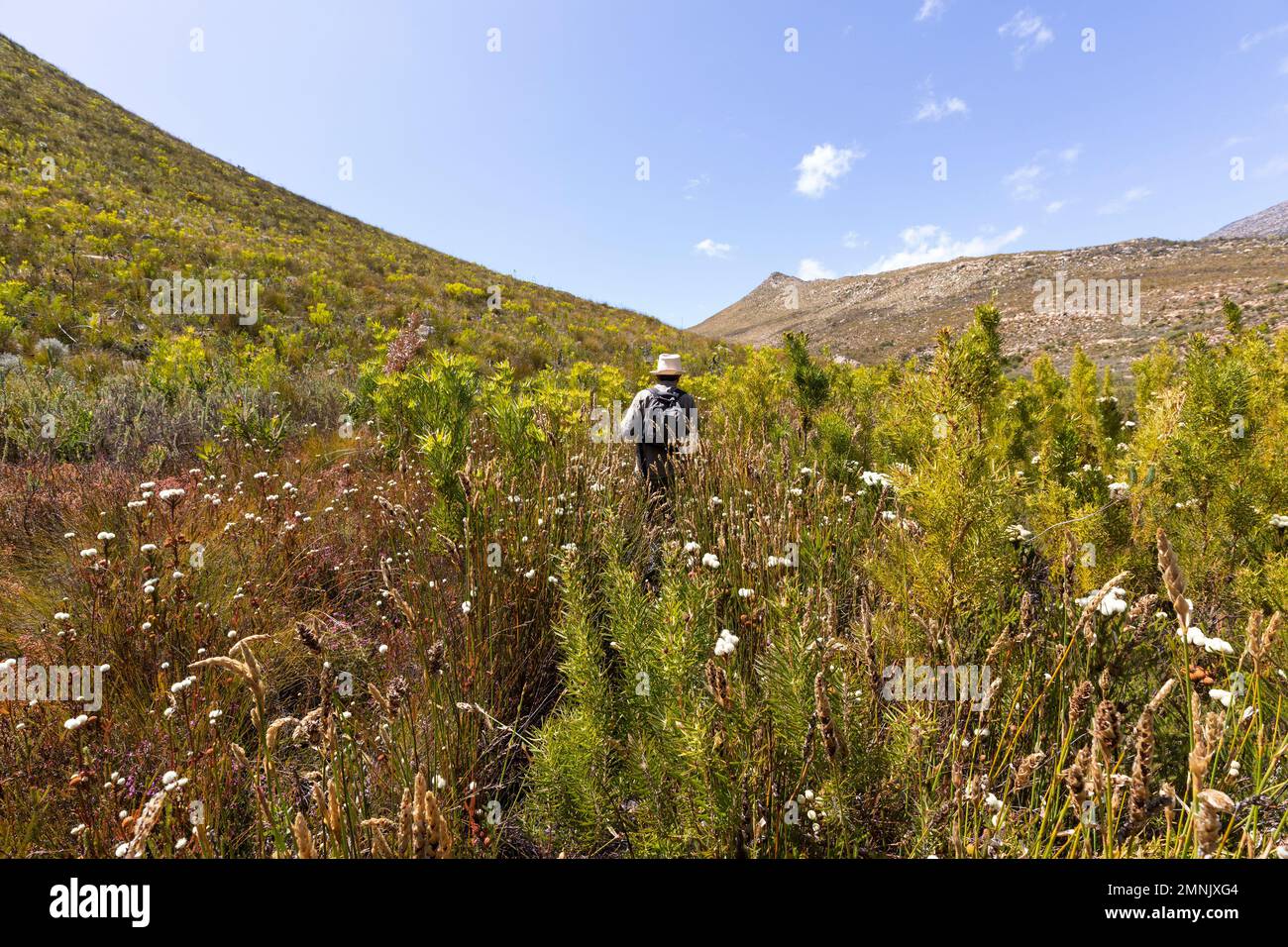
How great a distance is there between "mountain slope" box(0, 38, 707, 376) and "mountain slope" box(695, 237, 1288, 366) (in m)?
Result: 13.2

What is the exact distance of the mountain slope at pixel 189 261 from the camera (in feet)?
28.5

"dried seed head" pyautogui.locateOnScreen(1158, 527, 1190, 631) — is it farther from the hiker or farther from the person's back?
the person's back

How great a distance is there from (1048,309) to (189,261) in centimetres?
3859

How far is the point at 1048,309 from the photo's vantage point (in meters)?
29.8

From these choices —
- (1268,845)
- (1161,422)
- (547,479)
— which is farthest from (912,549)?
(547,479)

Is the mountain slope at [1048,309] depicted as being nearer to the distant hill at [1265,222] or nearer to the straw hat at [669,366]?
the straw hat at [669,366]

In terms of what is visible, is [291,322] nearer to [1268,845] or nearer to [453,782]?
[453,782]

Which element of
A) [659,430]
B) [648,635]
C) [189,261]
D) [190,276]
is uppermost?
[189,261]

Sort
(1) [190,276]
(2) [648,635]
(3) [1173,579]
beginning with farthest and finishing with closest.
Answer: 1. (1) [190,276]
2. (2) [648,635]
3. (3) [1173,579]

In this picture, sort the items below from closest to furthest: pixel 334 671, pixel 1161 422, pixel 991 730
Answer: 1. pixel 991 730
2. pixel 1161 422
3. pixel 334 671

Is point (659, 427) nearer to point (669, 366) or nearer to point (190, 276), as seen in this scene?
point (669, 366)

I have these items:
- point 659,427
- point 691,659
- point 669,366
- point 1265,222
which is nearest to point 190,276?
point 669,366

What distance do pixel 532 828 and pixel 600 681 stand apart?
47 centimetres

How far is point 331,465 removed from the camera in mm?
4715
